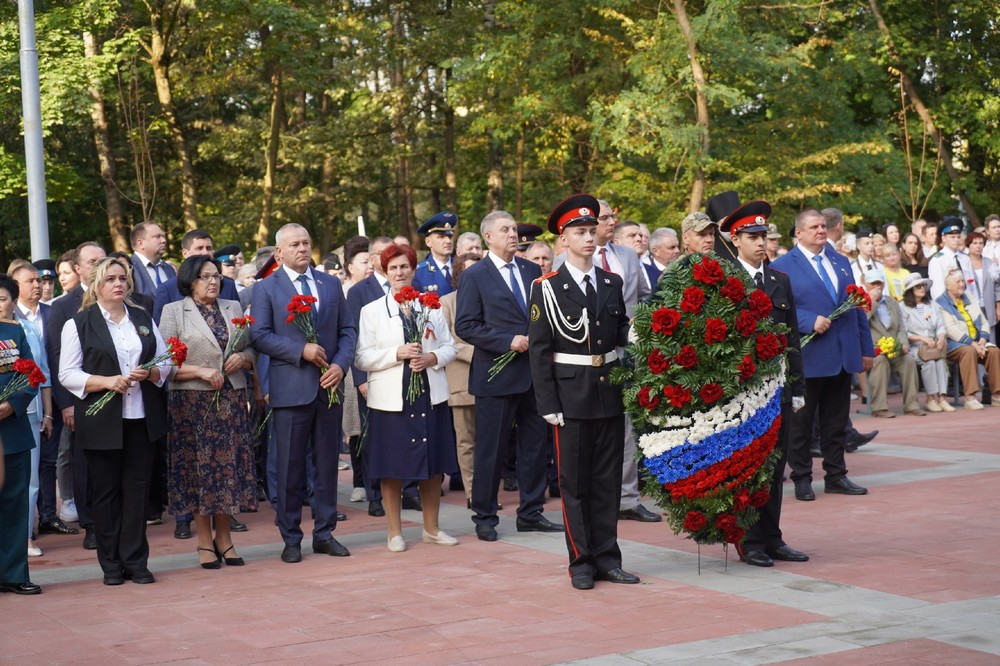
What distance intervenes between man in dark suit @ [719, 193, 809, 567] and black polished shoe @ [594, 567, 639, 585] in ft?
2.87

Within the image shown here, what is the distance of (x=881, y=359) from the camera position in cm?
1602

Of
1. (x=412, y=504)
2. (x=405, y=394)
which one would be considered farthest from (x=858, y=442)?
(x=405, y=394)

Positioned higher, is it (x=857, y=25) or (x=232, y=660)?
(x=857, y=25)

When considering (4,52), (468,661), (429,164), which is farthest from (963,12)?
(468,661)

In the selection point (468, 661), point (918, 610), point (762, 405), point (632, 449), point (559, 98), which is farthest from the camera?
point (559, 98)

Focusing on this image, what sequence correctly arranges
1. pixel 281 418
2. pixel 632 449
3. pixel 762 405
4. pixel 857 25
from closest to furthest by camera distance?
pixel 762 405, pixel 281 418, pixel 632 449, pixel 857 25

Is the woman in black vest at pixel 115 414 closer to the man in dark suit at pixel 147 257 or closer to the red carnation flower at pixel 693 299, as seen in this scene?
the man in dark suit at pixel 147 257

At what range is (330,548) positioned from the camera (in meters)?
9.02

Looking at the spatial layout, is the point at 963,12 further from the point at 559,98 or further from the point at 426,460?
the point at 426,460

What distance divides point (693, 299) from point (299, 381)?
2.91m

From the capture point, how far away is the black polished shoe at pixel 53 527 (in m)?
10.4

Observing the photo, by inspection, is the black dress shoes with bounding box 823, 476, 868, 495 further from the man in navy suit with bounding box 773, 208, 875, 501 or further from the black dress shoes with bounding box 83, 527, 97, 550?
the black dress shoes with bounding box 83, 527, 97, 550

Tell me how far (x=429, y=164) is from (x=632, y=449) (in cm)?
2425

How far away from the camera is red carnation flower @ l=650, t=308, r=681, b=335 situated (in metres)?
7.50
